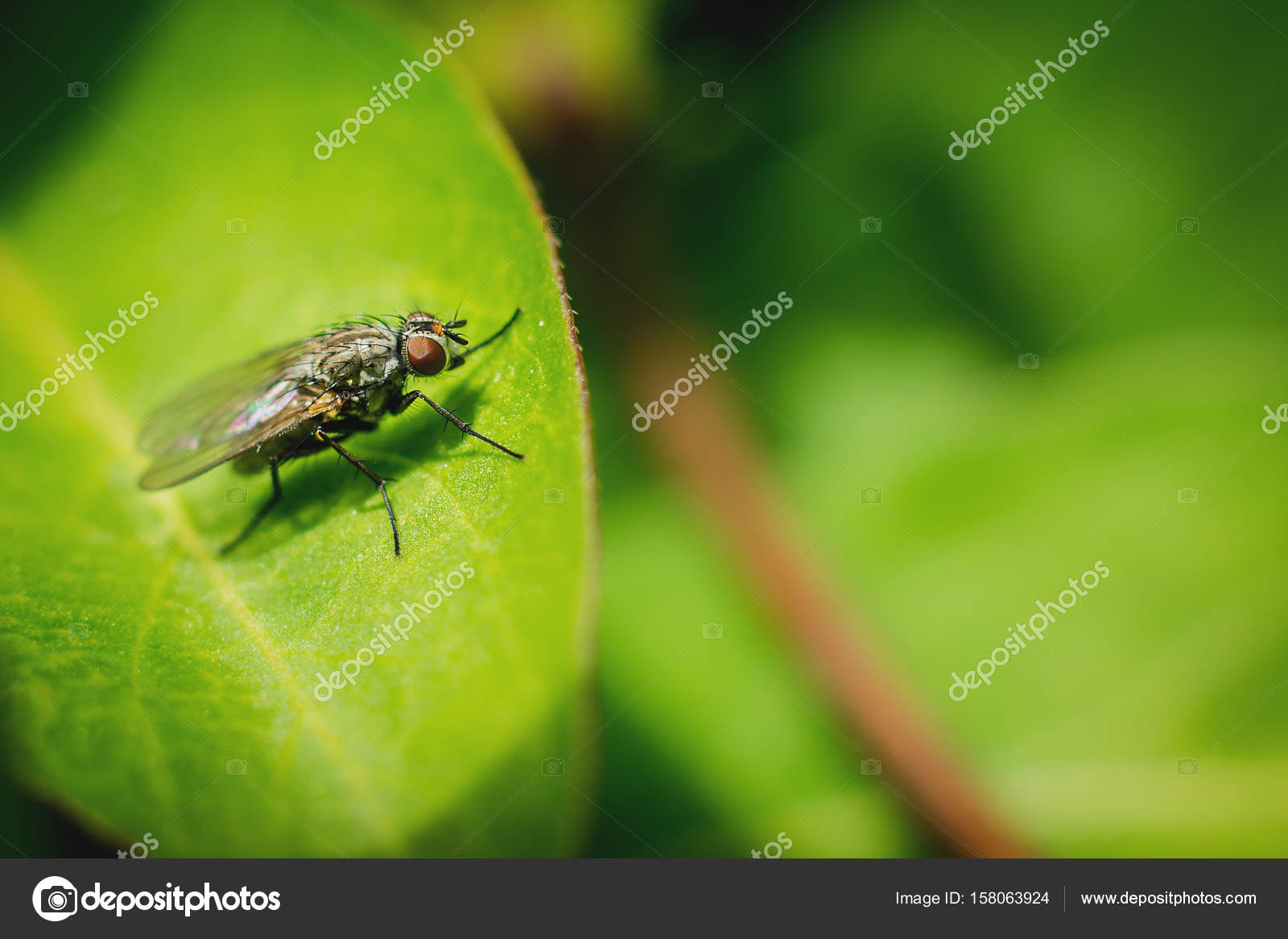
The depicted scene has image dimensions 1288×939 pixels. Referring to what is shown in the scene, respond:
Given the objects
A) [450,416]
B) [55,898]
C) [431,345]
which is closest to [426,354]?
[431,345]

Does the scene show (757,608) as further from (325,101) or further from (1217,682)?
(325,101)

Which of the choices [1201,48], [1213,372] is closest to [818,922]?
[1213,372]

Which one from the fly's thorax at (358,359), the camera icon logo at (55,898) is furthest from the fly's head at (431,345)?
the camera icon logo at (55,898)

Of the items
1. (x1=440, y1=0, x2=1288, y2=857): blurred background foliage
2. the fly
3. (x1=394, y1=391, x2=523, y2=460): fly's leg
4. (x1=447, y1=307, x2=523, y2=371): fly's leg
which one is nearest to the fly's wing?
the fly

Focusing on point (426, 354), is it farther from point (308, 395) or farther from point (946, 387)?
point (946, 387)

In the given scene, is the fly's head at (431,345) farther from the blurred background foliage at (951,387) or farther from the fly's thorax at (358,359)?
the blurred background foliage at (951,387)

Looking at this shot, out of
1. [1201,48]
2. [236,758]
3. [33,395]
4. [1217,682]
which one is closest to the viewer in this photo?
[236,758]
